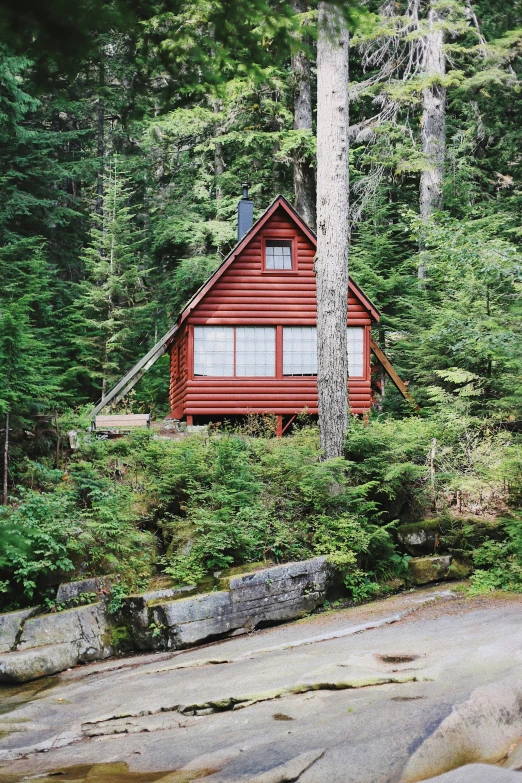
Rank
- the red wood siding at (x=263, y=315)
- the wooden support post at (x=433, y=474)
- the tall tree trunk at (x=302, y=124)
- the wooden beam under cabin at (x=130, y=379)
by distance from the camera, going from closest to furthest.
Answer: the wooden support post at (x=433, y=474), the wooden beam under cabin at (x=130, y=379), the red wood siding at (x=263, y=315), the tall tree trunk at (x=302, y=124)

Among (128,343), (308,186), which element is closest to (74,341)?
(128,343)

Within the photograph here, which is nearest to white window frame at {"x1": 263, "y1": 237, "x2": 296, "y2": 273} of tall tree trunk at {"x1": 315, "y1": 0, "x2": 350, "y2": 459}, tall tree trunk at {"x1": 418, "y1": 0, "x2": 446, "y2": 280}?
tall tree trunk at {"x1": 418, "y1": 0, "x2": 446, "y2": 280}

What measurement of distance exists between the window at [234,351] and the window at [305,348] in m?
0.44

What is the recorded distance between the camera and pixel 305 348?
66.2ft

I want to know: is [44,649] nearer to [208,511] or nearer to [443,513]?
[208,511]

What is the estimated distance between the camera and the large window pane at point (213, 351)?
19.8 m

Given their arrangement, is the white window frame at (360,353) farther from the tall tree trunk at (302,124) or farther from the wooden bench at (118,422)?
the tall tree trunk at (302,124)

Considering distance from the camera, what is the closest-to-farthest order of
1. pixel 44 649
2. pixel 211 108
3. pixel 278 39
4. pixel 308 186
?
1. pixel 278 39
2. pixel 44 649
3. pixel 308 186
4. pixel 211 108

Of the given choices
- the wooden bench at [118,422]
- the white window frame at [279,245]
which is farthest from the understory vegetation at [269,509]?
the white window frame at [279,245]

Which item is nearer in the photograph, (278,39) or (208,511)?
(278,39)

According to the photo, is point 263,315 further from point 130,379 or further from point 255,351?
point 130,379

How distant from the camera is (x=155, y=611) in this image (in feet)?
30.9

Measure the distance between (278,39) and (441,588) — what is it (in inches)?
343

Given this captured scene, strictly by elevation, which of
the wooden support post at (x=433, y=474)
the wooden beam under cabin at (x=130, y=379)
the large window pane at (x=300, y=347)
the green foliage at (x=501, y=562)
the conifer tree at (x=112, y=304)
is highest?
the conifer tree at (x=112, y=304)
